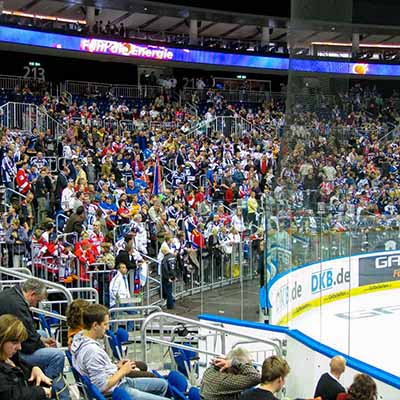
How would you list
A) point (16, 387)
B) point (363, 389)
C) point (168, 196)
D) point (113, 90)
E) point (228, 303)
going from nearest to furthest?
point (16, 387) < point (363, 389) < point (228, 303) < point (168, 196) < point (113, 90)

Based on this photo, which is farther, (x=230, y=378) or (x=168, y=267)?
(x=168, y=267)

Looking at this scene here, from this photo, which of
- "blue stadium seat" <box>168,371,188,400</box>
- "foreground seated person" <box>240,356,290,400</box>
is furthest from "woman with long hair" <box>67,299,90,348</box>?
"foreground seated person" <box>240,356,290,400</box>

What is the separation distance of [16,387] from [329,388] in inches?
96.7

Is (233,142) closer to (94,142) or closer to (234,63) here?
(94,142)

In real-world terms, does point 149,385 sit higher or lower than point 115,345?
higher

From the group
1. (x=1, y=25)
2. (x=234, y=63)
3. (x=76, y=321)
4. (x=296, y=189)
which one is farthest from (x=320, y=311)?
(x=234, y=63)

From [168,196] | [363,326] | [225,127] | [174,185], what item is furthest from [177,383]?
[225,127]

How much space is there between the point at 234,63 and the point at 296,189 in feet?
77.1

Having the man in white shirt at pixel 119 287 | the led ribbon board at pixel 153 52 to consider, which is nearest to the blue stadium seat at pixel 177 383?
the man in white shirt at pixel 119 287

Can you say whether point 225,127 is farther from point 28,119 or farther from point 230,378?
point 230,378

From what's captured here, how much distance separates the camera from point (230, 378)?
536 cm

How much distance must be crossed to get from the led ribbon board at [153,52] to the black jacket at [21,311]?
19846 millimetres

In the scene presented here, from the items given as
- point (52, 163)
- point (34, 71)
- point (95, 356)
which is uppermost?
point (34, 71)

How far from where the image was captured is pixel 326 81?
1390 cm
